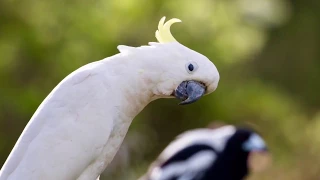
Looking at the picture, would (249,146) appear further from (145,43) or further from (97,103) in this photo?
(97,103)

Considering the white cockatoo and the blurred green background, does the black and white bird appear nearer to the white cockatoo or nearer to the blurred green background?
the blurred green background

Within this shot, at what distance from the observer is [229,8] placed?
714cm

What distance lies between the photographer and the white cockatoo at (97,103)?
2.49 meters

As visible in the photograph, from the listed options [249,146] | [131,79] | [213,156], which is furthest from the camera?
[249,146]

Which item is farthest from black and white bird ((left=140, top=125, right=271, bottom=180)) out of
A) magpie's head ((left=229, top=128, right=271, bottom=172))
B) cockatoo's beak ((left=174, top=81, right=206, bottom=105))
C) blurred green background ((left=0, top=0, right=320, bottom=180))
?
cockatoo's beak ((left=174, top=81, right=206, bottom=105))

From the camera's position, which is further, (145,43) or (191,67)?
(145,43)

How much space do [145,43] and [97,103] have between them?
11.4 feet

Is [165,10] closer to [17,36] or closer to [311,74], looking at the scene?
[17,36]

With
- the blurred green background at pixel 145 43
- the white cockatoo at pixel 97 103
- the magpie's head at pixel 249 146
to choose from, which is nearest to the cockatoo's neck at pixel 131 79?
the white cockatoo at pixel 97 103

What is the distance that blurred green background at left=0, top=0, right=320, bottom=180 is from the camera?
6.13 metres

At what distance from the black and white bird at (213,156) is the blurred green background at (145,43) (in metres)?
0.58

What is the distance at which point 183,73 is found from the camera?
8.21 feet

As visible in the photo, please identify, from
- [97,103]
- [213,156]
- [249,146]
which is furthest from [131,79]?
[249,146]

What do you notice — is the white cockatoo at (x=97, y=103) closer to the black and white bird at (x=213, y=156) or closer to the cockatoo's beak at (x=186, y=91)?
the cockatoo's beak at (x=186, y=91)
